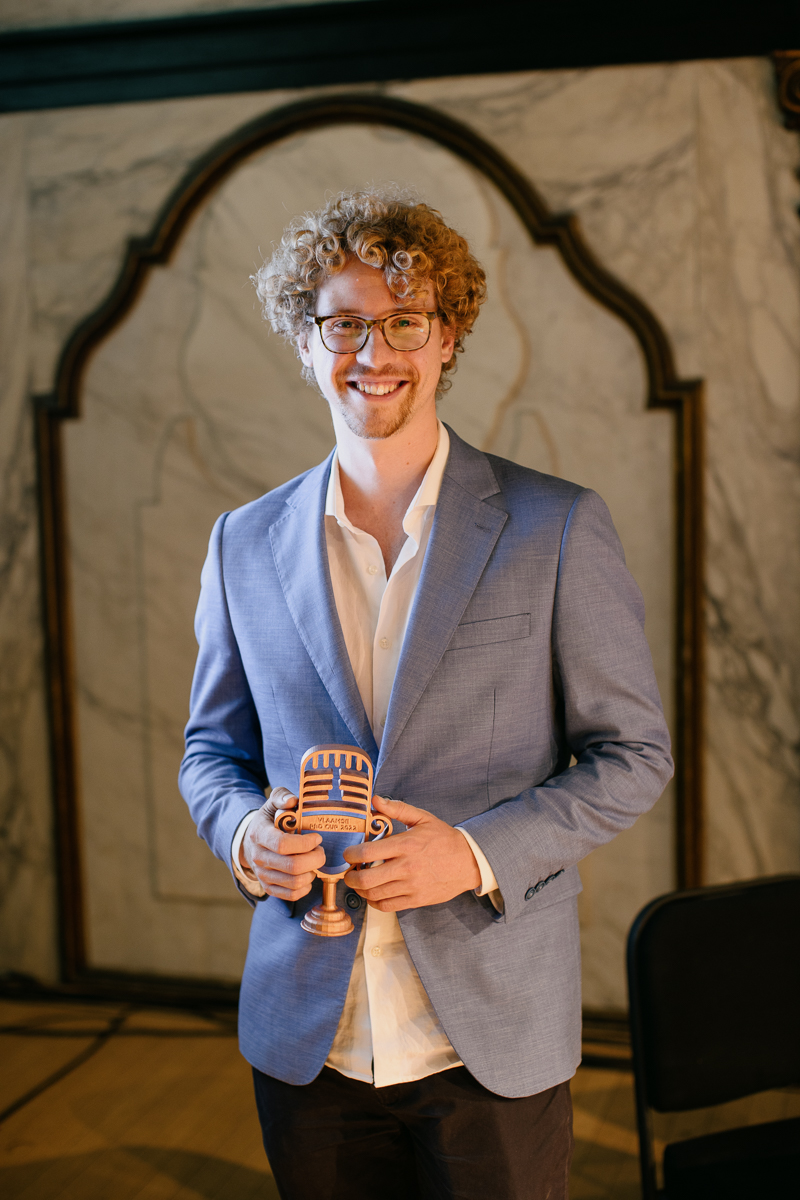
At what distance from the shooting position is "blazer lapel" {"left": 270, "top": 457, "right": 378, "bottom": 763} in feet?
4.73

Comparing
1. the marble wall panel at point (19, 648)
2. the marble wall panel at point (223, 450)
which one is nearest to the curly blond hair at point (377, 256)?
the marble wall panel at point (223, 450)

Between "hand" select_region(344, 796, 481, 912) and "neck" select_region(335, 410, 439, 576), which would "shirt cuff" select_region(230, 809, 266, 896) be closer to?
"hand" select_region(344, 796, 481, 912)

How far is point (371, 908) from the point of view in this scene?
1437 mm

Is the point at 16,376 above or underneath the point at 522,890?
above

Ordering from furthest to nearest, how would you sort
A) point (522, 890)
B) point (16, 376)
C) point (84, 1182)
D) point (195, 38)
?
1. point (16, 376)
2. point (195, 38)
3. point (84, 1182)
4. point (522, 890)

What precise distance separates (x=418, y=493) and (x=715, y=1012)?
→ 3.85ft

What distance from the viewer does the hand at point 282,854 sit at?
49.1 inches

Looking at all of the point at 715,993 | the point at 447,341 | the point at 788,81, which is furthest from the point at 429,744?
the point at 788,81

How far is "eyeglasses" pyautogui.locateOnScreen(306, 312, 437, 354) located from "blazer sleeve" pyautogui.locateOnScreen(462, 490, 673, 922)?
1.14ft

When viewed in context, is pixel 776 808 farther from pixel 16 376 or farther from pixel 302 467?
pixel 16 376

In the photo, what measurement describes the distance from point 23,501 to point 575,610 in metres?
2.62

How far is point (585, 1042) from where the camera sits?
314 cm

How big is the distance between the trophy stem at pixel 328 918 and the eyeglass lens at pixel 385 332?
30.4 inches

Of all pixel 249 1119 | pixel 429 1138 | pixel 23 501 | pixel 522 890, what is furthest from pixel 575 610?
pixel 23 501
